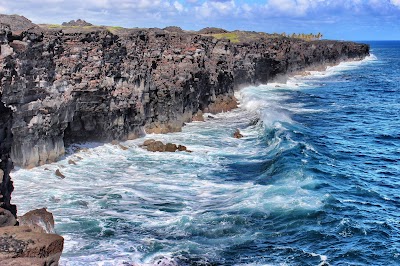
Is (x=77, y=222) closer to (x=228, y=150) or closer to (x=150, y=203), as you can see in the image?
(x=150, y=203)

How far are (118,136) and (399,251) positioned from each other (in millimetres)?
29621

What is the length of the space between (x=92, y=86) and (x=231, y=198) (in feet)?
58.6

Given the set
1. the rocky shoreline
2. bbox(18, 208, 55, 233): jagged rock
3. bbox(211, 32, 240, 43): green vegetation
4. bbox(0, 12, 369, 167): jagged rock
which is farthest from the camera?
bbox(211, 32, 240, 43): green vegetation

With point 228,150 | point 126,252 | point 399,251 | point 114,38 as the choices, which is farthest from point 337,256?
point 114,38

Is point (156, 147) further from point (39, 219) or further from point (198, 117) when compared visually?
point (39, 219)

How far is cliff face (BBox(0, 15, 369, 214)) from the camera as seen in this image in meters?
37.7

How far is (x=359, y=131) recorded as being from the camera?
206ft

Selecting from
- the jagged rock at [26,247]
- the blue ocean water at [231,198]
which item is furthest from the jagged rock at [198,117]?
the jagged rock at [26,247]

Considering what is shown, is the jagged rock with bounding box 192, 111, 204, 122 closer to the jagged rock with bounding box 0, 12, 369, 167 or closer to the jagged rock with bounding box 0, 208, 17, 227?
the jagged rock with bounding box 0, 12, 369, 167

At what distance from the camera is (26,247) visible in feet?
49.2

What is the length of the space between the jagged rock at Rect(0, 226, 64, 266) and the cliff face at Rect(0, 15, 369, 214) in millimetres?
4382

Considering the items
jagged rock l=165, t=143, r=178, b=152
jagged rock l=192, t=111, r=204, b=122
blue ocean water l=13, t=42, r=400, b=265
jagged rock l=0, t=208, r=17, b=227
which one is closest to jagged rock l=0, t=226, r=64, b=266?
jagged rock l=0, t=208, r=17, b=227

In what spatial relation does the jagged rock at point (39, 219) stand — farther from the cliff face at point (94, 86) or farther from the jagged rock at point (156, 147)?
the jagged rock at point (156, 147)

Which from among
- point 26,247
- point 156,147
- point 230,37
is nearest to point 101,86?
point 156,147
